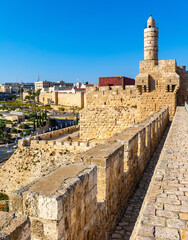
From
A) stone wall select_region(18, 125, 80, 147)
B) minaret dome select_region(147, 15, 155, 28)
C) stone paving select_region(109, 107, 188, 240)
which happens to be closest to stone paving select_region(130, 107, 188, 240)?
stone paving select_region(109, 107, 188, 240)

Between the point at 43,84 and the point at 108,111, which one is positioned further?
the point at 43,84

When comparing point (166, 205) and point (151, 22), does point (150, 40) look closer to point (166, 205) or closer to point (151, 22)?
point (151, 22)

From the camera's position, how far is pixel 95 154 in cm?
320

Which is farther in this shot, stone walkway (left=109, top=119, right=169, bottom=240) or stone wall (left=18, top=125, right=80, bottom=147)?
stone wall (left=18, top=125, right=80, bottom=147)

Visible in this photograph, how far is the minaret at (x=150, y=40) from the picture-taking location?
1694 cm

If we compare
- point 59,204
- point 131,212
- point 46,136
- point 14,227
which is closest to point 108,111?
point 46,136

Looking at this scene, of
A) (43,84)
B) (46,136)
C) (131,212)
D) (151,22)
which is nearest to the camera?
(131,212)

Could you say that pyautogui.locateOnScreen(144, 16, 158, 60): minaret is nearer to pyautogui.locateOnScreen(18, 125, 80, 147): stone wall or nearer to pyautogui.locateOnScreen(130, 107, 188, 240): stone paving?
pyautogui.locateOnScreen(18, 125, 80, 147): stone wall

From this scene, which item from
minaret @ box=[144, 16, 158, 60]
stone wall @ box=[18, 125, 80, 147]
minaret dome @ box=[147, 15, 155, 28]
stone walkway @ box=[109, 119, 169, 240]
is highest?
minaret dome @ box=[147, 15, 155, 28]

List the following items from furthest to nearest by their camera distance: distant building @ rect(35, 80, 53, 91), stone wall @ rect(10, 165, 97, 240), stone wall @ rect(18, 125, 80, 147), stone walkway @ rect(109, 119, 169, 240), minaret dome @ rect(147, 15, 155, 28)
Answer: distant building @ rect(35, 80, 53, 91), minaret dome @ rect(147, 15, 155, 28), stone wall @ rect(18, 125, 80, 147), stone walkway @ rect(109, 119, 169, 240), stone wall @ rect(10, 165, 97, 240)

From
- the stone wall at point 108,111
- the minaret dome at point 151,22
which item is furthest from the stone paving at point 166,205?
the minaret dome at point 151,22

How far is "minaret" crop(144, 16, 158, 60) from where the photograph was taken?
16938 millimetres

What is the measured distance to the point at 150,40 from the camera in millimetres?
17031

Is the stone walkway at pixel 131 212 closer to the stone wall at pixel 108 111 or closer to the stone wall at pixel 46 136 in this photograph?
the stone wall at pixel 108 111
